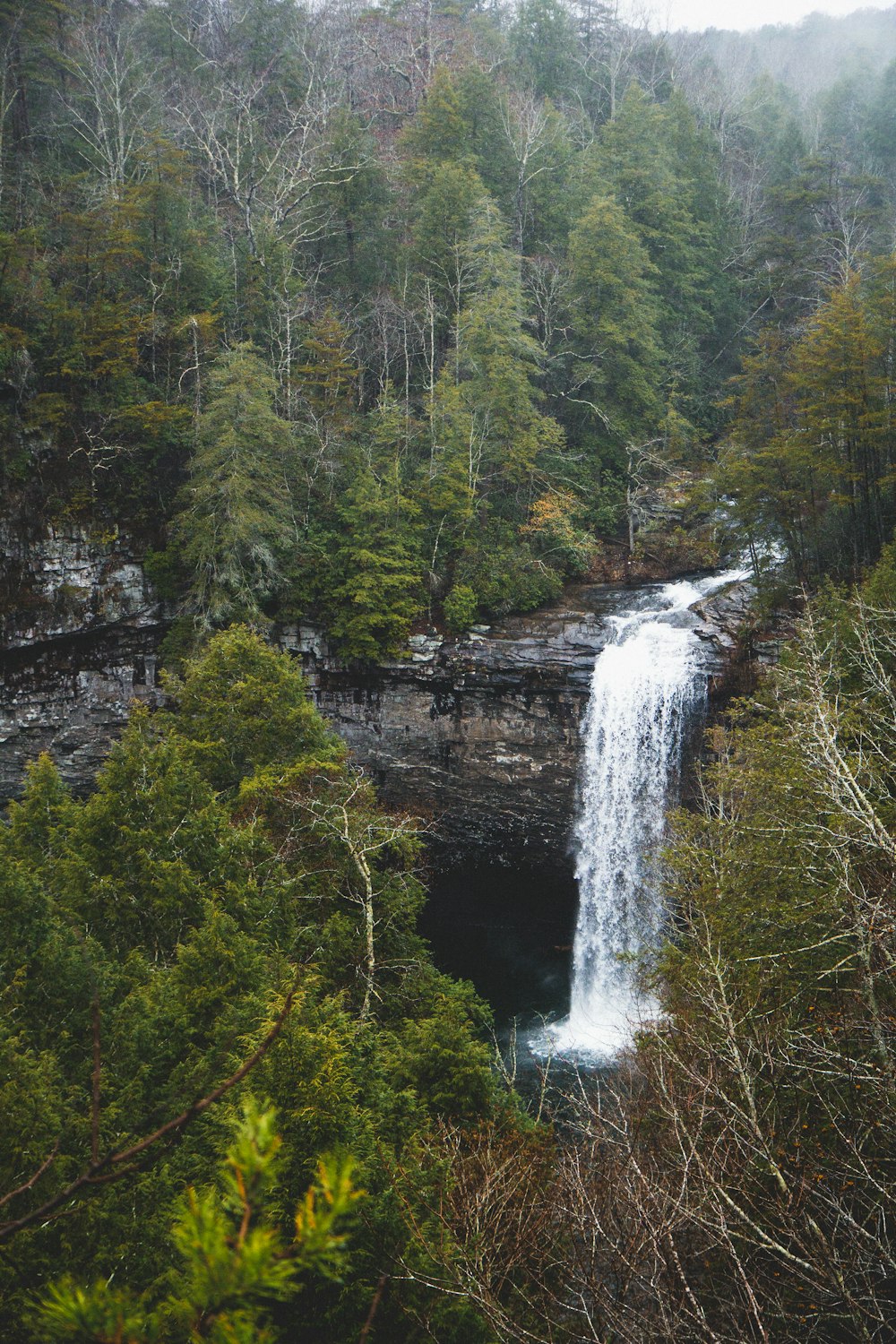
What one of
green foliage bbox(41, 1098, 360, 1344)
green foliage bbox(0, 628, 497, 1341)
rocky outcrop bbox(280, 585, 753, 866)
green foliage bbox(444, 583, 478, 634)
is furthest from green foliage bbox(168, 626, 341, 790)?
green foliage bbox(41, 1098, 360, 1344)

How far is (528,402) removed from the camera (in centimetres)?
2559

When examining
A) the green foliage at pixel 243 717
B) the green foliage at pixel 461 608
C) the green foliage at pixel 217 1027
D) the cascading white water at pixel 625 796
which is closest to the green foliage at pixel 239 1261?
the green foliage at pixel 217 1027

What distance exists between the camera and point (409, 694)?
75.3 feet

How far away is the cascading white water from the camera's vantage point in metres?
20.5

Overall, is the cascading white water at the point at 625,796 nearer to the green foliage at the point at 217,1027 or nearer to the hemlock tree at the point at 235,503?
the green foliage at the point at 217,1027

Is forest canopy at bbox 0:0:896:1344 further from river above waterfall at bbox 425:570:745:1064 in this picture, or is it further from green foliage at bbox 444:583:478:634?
river above waterfall at bbox 425:570:745:1064

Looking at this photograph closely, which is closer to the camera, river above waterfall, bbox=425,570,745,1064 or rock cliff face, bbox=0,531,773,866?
river above waterfall, bbox=425,570,745,1064

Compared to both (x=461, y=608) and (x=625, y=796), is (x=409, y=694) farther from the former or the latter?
(x=625, y=796)

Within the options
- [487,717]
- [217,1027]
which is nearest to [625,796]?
[487,717]

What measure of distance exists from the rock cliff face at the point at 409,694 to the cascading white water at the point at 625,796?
2.29 feet

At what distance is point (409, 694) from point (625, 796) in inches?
254

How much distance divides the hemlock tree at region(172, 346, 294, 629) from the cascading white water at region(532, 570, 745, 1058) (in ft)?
30.9

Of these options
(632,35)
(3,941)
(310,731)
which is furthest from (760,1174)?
(632,35)

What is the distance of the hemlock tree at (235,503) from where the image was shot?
2130 centimetres
